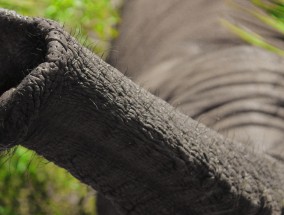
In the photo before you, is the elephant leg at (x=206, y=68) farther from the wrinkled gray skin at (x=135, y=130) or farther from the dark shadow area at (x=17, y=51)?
the dark shadow area at (x=17, y=51)

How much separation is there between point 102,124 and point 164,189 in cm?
21

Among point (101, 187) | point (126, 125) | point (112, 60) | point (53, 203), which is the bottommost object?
point (53, 203)

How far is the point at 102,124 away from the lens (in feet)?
4.14

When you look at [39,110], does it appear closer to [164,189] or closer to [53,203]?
[164,189]

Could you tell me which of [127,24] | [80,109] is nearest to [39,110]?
[80,109]

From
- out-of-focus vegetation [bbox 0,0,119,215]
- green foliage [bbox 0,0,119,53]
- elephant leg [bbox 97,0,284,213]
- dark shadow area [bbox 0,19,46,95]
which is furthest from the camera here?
out-of-focus vegetation [bbox 0,0,119,215]

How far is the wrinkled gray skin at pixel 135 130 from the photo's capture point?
1.17 metres

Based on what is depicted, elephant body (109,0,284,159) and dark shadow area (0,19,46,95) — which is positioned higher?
elephant body (109,0,284,159)

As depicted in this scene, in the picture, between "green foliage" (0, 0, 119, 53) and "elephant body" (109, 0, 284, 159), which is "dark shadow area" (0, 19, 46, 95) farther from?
"green foliage" (0, 0, 119, 53)

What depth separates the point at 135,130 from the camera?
1297mm

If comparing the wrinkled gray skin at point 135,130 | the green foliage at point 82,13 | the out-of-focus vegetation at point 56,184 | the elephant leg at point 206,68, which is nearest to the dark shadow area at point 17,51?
the wrinkled gray skin at point 135,130

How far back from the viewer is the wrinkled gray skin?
1.17m

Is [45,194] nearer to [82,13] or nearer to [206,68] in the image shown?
[82,13]

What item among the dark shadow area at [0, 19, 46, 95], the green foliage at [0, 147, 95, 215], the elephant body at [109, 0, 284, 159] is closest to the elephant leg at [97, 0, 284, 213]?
the elephant body at [109, 0, 284, 159]
